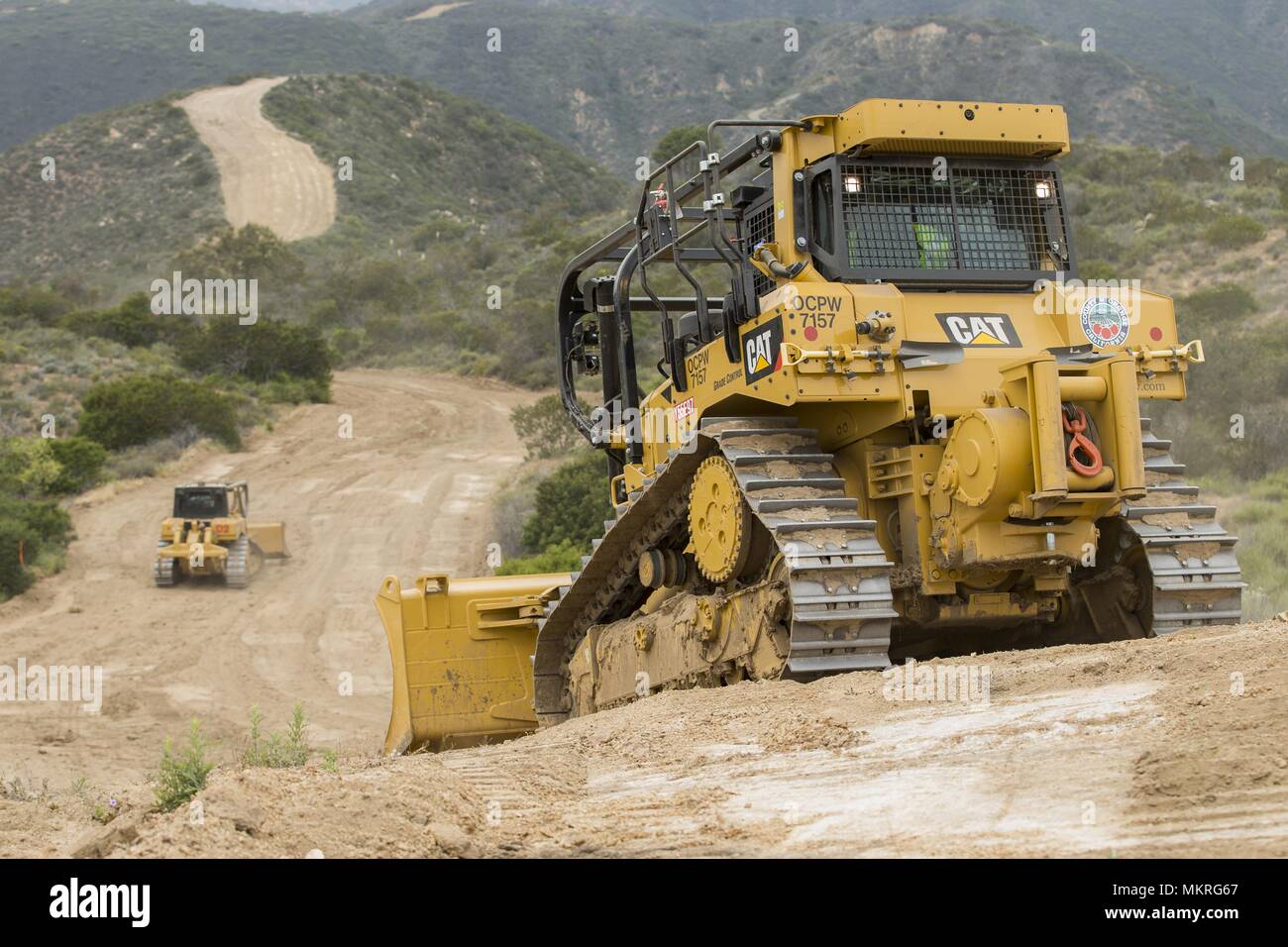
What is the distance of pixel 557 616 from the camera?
11.9 m

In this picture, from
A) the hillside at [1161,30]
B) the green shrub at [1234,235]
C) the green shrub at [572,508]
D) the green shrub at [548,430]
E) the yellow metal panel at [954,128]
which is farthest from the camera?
the hillside at [1161,30]

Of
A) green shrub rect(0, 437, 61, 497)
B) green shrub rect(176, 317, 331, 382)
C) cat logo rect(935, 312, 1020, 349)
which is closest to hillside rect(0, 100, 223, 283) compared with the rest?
green shrub rect(176, 317, 331, 382)

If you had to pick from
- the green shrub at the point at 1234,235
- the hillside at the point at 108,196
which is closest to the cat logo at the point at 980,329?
the green shrub at the point at 1234,235

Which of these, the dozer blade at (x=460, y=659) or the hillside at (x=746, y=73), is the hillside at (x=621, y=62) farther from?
the dozer blade at (x=460, y=659)

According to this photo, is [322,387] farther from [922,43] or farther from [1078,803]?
[922,43]

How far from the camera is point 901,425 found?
9148mm

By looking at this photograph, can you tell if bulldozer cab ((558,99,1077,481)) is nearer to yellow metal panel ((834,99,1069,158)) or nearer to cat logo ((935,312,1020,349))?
yellow metal panel ((834,99,1069,158))

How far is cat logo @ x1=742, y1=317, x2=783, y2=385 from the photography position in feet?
28.7

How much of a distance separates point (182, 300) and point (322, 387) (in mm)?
14212

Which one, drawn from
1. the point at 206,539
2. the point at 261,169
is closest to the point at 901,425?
the point at 206,539

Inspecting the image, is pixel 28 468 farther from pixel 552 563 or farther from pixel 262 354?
pixel 552 563

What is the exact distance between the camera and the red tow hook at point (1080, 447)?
8109 mm

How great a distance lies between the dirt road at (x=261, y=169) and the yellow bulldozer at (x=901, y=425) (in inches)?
2602

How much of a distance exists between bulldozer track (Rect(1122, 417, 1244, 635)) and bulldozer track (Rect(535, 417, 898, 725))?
173 cm
